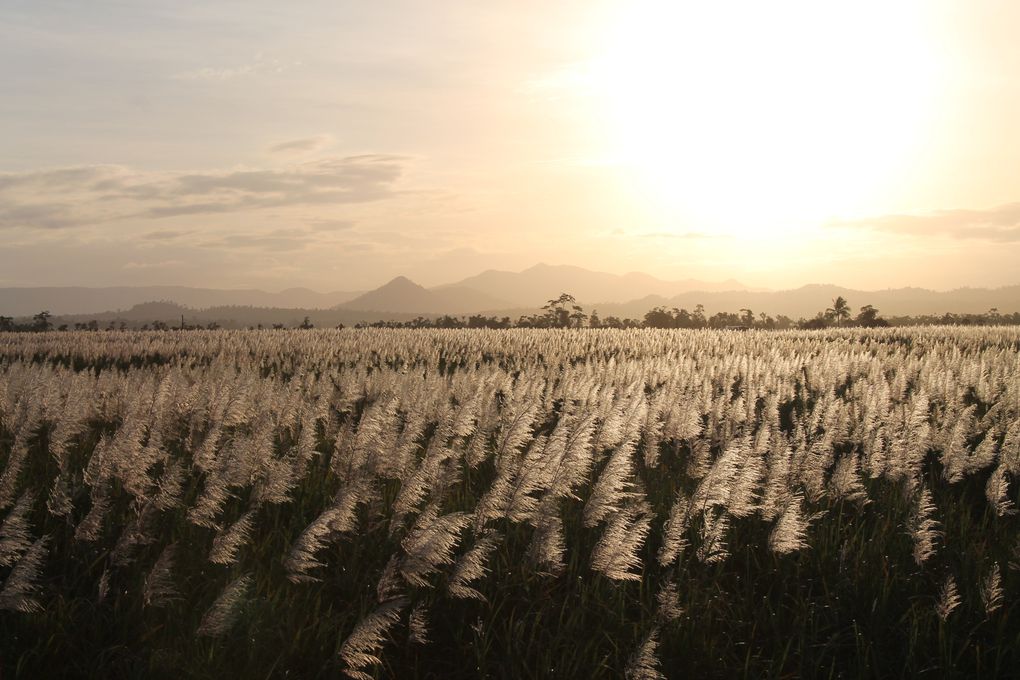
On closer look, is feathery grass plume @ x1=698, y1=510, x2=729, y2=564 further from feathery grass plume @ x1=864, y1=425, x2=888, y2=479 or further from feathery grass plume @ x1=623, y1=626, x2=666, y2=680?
A: feathery grass plume @ x1=864, y1=425, x2=888, y2=479

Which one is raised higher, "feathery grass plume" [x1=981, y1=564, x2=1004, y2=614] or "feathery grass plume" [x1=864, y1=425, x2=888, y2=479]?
"feathery grass plume" [x1=864, y1=425, x2=888, y2=479]

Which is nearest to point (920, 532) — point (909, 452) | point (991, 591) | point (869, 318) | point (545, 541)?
point (991, 591)

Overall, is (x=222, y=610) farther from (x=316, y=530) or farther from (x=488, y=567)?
(x=488, y=567)

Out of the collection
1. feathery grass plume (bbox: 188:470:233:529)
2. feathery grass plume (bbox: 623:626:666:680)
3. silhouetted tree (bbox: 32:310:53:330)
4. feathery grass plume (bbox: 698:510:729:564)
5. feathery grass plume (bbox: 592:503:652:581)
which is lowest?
feathery grass plume (bbox: 623:626:666:680)

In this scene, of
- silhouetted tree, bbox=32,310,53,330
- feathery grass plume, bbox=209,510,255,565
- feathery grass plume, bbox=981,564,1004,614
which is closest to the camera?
feathery grass plume, bbox=209,510,255,565

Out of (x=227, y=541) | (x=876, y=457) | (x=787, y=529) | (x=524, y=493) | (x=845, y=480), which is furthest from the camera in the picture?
(x=876, y=457)

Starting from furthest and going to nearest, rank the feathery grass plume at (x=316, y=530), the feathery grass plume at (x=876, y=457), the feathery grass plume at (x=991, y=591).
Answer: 1. the feathery grass plume at (x=876, y=457)
2. the feathery grass plume at (x=991, y=591)
3. the feathery grass plume at (x=316, y=530)

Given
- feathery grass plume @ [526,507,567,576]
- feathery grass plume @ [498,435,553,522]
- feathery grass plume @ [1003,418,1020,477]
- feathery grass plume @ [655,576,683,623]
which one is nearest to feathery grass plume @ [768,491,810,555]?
feathery grass plume @ [655,576,683,623]

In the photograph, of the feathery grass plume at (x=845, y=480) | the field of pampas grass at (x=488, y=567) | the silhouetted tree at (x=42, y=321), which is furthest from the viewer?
the silhouetted tree at (x=42, y=321)

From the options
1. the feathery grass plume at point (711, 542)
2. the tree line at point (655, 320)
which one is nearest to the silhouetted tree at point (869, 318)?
the tree line at point (655, 320)

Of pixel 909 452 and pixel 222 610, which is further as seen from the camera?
pixel 909 452

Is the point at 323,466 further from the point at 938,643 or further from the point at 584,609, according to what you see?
the point at 938,643

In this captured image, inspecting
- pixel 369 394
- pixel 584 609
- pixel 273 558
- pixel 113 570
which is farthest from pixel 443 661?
pixel 369 394

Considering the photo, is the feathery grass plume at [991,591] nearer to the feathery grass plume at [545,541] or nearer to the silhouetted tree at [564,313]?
the feathery grass plume at [545,541]
